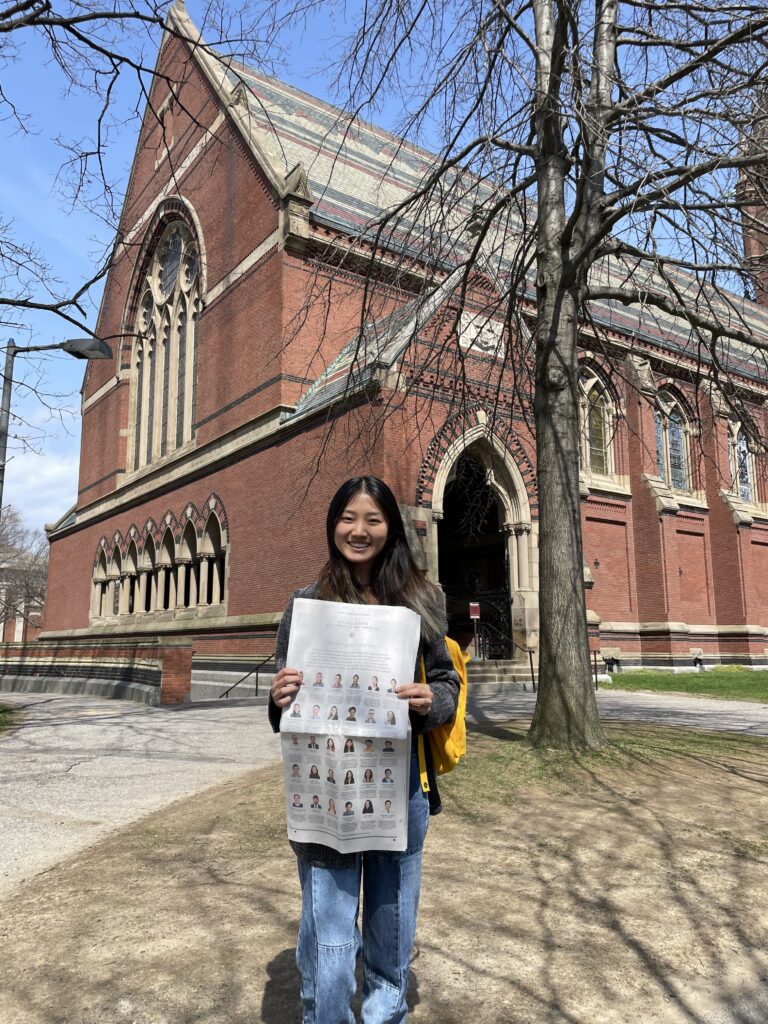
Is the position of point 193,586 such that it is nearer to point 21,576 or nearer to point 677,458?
point 677,458

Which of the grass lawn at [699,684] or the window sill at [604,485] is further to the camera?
the window sill at [604,485]

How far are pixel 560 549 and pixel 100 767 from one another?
4821 mm

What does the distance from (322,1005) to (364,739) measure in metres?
0.72

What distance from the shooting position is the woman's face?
7.66ft

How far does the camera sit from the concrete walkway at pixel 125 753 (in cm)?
525

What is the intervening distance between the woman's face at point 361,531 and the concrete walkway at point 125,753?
3120 millimetres

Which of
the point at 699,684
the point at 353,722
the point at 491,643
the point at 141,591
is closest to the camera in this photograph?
the point at 353,722

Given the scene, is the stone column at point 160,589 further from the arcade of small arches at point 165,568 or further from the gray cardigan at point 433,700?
the gray cardigan at point 433,700

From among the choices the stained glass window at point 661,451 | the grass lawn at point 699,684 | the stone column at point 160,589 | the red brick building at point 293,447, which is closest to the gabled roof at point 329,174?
the red brick building at point 293,447

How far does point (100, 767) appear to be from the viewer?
7.46 metres

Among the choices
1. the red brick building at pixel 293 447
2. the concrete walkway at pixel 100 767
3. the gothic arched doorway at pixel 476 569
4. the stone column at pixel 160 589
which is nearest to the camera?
the concrete walkway at pixel 100 767

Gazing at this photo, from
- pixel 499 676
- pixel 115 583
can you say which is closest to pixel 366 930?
pixel 499 676

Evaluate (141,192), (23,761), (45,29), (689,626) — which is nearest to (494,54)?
(45,29)

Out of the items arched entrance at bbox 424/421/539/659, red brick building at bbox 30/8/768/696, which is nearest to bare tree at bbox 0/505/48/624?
red brick building at bbox 30/8/768/696
